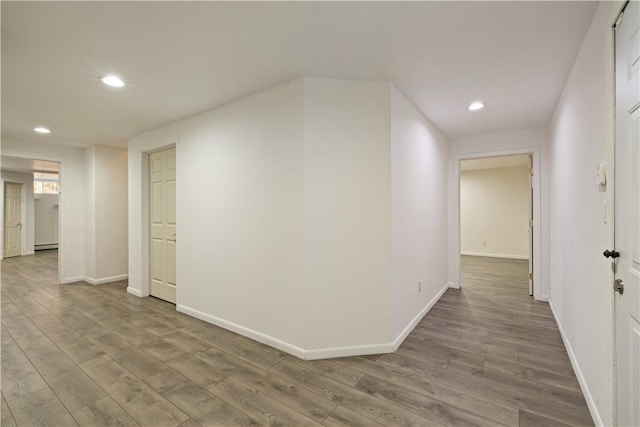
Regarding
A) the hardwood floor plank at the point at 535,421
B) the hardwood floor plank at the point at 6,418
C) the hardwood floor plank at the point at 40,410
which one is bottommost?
the hardwood floor plank at the point at 40,410

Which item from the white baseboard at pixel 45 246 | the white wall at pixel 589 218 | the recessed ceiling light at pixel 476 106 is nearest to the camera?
the white wall at pixel 589 218

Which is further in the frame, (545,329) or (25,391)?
(545,329)

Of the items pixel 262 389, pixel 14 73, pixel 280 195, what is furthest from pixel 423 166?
pixel 14 73

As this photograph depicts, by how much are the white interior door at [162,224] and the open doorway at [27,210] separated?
4.60 meters

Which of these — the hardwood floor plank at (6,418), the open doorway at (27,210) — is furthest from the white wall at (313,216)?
the open doorway at (27,210)

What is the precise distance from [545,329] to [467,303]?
93 centimetres

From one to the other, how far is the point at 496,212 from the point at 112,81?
8418 millimetres

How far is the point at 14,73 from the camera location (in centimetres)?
229

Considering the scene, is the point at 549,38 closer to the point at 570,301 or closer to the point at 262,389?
the point at 570,301

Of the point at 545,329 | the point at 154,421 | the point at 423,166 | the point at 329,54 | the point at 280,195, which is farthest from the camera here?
the point at 423,166

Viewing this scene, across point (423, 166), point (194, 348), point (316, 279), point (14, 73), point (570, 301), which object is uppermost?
point (14, 73)

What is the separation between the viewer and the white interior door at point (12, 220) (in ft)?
24.3

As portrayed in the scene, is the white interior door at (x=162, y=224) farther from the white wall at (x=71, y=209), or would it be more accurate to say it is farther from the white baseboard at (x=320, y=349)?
the white wall at (x=71, y=209)

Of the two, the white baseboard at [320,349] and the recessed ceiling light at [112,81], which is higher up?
the recessed ceiling light at [112,81]
